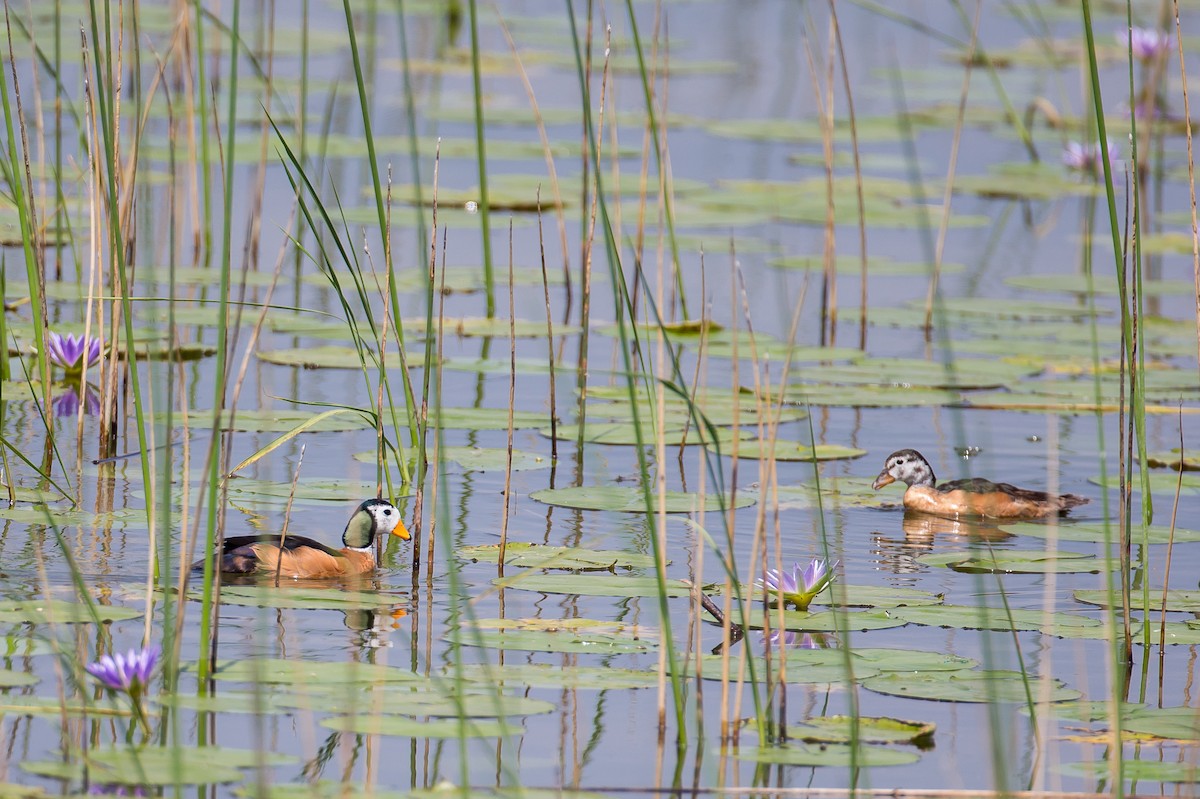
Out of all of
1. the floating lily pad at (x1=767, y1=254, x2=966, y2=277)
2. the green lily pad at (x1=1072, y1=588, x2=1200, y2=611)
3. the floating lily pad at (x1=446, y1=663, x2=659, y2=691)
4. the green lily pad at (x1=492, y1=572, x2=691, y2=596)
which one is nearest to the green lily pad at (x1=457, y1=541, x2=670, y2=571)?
Result: the green lily pad at (x1=492, y1=572, x2=691, y2=596)

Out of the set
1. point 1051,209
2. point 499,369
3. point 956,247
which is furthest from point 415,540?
point 1051,209

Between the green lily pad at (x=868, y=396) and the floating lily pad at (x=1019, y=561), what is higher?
the green lily pad at (x=868, y=396)

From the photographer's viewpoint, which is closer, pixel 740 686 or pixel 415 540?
pixel 740 686

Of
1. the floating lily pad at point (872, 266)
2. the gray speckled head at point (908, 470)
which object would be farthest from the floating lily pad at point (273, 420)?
the floating lily pad at point (872, 266)

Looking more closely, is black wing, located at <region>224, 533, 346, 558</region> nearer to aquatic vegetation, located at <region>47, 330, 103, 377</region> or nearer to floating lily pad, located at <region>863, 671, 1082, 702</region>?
floating lily pad, located at <region>863, 671, 1082, 702</region>

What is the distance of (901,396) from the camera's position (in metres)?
8.26

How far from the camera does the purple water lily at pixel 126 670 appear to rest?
13.0ft

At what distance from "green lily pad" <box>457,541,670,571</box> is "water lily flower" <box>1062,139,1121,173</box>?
26.1 ft

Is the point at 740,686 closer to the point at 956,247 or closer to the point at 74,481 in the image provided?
the point at 74,481

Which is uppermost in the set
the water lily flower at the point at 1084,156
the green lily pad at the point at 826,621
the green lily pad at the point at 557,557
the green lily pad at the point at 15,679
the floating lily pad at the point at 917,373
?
the water lily flower at the point at 1084,156

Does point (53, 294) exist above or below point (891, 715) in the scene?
above

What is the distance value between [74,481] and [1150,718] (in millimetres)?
3706

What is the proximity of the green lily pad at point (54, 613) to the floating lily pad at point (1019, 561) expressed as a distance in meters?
2.63

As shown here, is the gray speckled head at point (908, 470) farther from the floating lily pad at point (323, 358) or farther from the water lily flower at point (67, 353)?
the water lily flower at point (67, 353)
